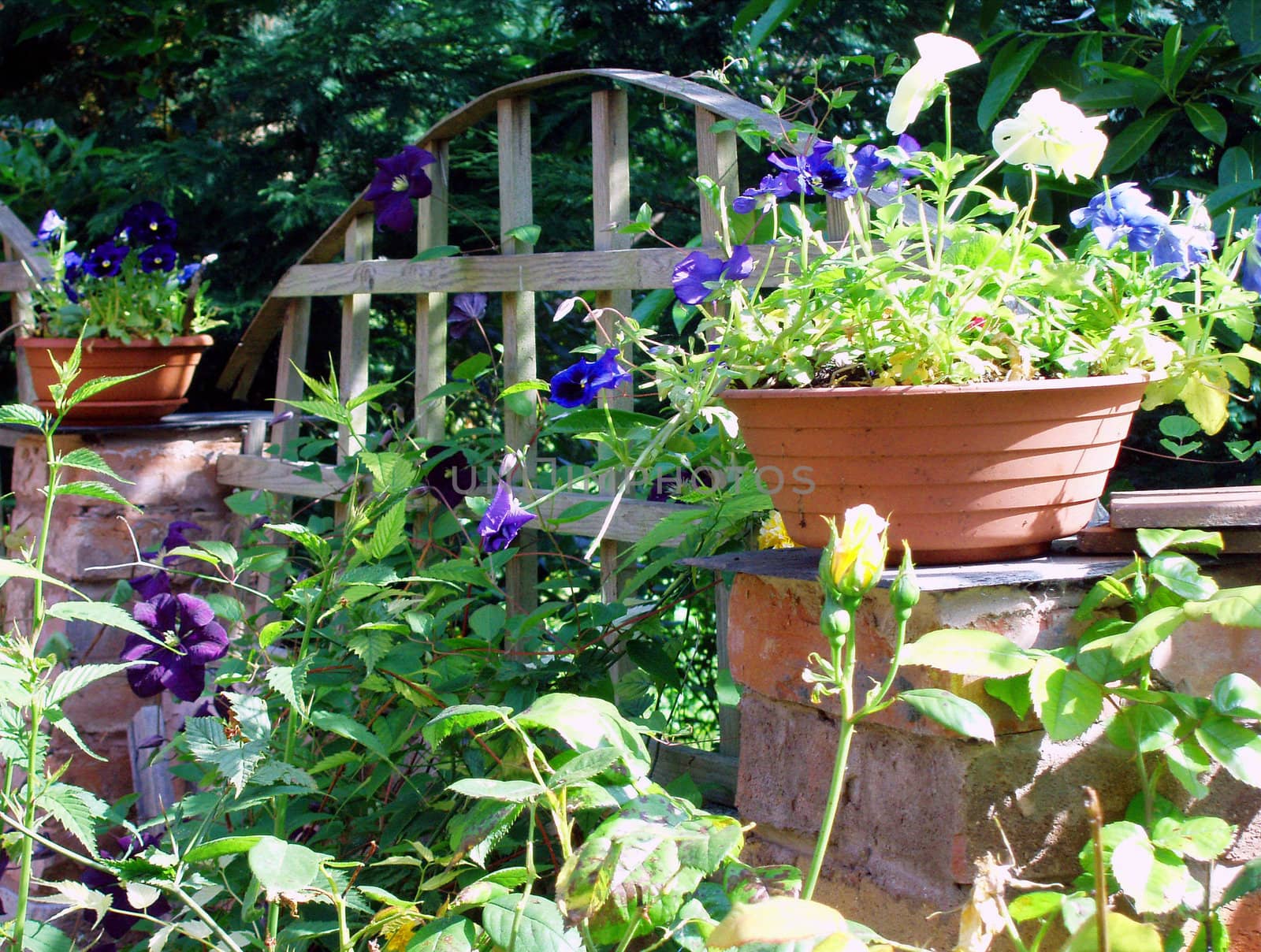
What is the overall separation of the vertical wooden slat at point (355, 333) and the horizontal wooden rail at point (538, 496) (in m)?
0.12

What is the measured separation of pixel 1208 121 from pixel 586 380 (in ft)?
3.61

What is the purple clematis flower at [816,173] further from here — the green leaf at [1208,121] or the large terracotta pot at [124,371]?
the large terracotta pot at [124,371]

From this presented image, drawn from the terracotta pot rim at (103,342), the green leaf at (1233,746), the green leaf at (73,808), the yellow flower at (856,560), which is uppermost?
the yellow flower at (856,560)

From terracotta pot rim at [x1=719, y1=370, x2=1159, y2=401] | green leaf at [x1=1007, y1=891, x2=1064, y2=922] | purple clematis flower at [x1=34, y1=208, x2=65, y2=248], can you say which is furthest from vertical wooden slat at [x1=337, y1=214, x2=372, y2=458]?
green leaf at [x1=1007, y1=891, x2=1064, y2=922]

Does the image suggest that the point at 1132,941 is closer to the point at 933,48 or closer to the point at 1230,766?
the point at 1230,766

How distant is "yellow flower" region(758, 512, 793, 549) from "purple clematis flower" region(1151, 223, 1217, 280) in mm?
507

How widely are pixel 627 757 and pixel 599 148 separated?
4.35ft

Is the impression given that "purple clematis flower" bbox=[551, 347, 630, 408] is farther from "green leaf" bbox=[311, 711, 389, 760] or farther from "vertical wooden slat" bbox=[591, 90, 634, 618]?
"vertical wooden slat" bbox=[591, 90, 634, 618]

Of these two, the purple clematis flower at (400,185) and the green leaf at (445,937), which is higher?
the purple clematis flower at (400,185)

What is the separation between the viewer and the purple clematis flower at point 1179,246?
3.44 feet

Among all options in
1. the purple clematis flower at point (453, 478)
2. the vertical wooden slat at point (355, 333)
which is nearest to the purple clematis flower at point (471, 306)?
the purple clematis flower at point (453, 478)

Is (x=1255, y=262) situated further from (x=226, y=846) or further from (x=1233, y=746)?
(x=226, y=846)

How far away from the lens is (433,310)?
234 centimetres

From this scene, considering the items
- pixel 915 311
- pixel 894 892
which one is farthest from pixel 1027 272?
pixel 894 892
